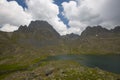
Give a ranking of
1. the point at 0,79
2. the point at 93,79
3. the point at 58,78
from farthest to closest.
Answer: the point at 0,79, the point at 58,78, the point at 93,79

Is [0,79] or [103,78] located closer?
[103,78]

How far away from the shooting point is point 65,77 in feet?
110

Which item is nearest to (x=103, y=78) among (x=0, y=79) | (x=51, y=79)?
(x=51, y=79)

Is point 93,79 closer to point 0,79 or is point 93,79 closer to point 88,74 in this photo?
point 88,74

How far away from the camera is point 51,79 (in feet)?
111

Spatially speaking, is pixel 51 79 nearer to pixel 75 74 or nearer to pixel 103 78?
pixel 75 74

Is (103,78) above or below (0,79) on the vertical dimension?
above

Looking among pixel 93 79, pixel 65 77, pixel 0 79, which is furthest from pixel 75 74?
pixel 0 79

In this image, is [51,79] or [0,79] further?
[0,79]

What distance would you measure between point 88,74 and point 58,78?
22.1ft

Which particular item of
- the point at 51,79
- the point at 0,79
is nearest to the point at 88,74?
the point at 51,79

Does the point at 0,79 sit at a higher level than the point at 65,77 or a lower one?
lower

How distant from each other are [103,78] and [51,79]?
11.3m

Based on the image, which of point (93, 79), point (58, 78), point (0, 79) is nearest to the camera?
point (93, 79)
